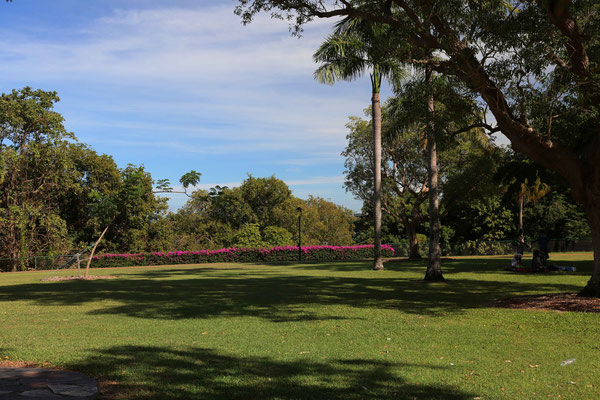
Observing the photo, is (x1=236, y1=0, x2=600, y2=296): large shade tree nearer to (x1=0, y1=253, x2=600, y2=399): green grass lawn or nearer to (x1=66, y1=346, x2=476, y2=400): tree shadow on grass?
(x1=0, y1=253, x2=600, y2=399): green grass lawn

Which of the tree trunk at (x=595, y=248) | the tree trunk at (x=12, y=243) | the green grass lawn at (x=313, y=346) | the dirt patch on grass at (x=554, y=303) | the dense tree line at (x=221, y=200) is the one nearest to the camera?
the green grass lawn at (x=313, y=346)

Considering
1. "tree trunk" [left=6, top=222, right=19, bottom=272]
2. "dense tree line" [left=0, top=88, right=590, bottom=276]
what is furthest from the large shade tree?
"tree trunk" [left=6, top=222, right=19, bottom=272]

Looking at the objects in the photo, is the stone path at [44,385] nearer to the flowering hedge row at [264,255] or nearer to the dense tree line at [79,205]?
the dense tree line at [79,205]

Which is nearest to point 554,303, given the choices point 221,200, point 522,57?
point 522,57

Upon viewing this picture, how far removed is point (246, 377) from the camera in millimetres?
5410

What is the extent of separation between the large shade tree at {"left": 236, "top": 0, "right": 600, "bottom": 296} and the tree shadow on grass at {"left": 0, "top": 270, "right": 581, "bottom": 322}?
3634mm

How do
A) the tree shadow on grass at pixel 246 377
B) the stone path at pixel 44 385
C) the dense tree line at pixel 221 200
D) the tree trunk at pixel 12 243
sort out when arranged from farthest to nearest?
the tree trunk at pixel 12 243 < the dense tree line at pixel 221 200 < the tree shadow on grass at pixel 246 377 < the stone path at pixel 44 385

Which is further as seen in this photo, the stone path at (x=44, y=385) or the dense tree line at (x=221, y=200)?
the dense tree line at (x=221, y=200)

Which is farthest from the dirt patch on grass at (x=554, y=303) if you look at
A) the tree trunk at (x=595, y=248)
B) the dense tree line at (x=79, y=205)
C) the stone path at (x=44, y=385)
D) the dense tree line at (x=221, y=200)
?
the dense tree line at (x=79, y=205)

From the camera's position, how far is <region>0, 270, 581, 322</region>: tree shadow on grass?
1058 centimetres

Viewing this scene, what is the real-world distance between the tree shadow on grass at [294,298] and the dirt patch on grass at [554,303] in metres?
0.62

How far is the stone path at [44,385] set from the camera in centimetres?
456

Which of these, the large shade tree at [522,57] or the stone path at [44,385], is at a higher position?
the large shade tree at [522,57]

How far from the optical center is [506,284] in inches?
652
